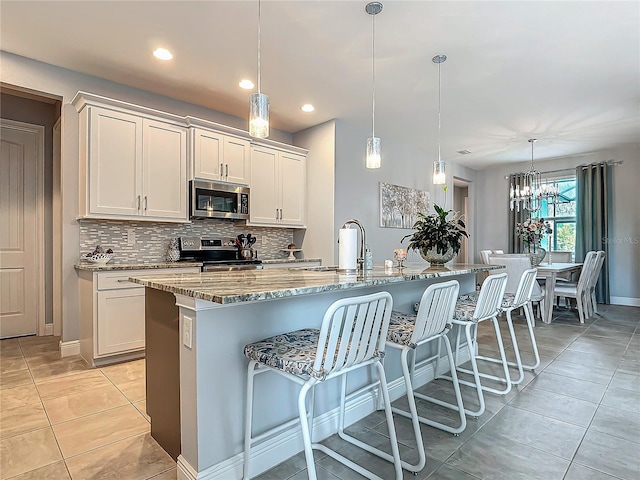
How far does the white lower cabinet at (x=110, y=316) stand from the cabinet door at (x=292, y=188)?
189 centimetres

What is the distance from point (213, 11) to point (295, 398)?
2.63 metres

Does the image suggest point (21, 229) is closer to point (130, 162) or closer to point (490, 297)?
point (130, 162)

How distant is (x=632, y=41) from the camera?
9.30 ft

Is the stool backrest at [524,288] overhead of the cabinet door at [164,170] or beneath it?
beneath

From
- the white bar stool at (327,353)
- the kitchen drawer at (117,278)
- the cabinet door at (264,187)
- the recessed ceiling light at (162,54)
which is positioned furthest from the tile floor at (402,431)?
the recessed ceiling light at (162,54)

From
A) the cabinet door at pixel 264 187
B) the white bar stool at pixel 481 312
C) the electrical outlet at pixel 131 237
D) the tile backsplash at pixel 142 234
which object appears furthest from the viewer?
the cabinet door at pixel 264 187

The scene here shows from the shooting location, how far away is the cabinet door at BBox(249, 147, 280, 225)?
438cm

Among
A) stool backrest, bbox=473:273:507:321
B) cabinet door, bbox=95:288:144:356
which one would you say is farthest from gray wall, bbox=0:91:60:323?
stool backrest, bbox=473:273:507:321

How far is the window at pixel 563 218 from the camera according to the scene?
6.77 metres

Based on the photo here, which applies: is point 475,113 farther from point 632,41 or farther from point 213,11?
point 213,11

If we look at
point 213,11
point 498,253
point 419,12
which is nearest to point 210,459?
point 213,11

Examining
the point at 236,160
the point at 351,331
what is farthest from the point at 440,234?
the point at 236,160

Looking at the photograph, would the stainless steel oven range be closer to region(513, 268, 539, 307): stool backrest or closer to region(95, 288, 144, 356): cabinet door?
region(95, 288, 144, 356): cabinet door

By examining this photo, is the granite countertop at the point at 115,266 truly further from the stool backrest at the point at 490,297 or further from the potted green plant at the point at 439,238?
the stool backrest at the point at 490,297
